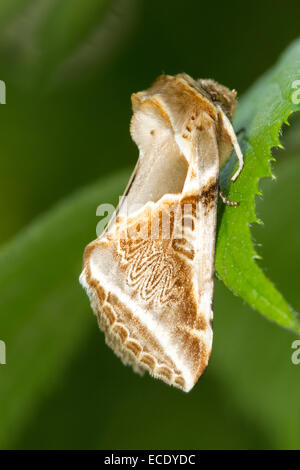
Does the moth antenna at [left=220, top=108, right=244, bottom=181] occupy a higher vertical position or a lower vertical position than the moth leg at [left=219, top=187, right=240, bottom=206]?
higher

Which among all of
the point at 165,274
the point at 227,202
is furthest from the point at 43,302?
the point at 227,202

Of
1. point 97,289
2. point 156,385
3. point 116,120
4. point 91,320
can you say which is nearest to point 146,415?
point 156,385

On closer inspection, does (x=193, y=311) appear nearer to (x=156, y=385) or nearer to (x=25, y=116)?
(x=156, y=385)

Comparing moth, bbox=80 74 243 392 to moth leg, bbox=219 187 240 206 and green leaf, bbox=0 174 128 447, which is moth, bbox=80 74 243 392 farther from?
green leaf, bbox=0 174 128 447

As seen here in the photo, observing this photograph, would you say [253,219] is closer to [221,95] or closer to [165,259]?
[165,259]

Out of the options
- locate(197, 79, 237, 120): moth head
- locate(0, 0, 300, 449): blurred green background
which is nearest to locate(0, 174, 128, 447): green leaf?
locate(0, 0, 300, 449): blurred green background

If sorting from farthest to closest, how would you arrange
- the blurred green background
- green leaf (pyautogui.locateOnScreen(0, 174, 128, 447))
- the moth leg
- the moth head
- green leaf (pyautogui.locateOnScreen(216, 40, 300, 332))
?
1. the blurred green background
2. green leaf (pyautogui.locateOnScreen(0, 174, 128, 447))
3. the moth head
4. the moth leg
5. green leaf (pyautogui.locateOnScreen(216, 40, 300, 332))
